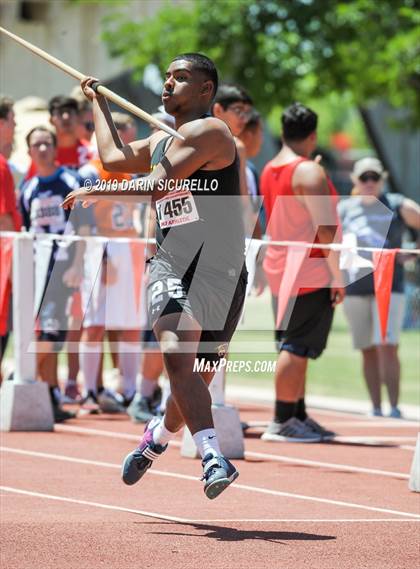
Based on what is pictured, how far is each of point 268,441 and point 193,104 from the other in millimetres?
4346

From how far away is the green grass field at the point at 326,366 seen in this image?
12.9 metres

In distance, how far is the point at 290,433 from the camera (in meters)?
11.3

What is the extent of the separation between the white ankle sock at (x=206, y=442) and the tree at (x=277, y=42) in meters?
26.0

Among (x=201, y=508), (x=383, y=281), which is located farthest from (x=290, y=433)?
(x=201, y=508)

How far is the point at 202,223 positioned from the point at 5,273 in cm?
444

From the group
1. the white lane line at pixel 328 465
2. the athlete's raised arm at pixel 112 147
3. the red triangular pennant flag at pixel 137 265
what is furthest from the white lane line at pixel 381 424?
the athlete's raised arm at pixel 112 147

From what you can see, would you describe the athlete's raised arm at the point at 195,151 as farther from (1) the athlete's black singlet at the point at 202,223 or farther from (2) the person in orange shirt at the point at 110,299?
(2) the person in orange shirt at the point at 110,299

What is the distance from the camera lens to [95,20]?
36750 millimetres

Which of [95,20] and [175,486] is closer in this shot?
[175,486]

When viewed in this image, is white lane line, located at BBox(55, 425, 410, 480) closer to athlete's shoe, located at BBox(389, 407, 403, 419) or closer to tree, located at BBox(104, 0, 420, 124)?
athlete's shoe, located at BBox(389, 407, 403, 419)

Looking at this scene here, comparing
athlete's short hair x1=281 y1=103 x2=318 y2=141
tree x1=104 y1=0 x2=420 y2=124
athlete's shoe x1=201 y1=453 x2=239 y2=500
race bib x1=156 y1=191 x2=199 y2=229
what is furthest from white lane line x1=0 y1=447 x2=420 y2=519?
tree x1=104 y1=0 x2=420 y2=124

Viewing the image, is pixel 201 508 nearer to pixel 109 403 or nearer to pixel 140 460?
pixel 140 460

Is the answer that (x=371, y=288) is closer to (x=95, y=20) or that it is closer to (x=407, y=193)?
(x=95, y=20)

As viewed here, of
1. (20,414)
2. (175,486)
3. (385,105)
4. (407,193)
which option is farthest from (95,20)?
(175,486)
